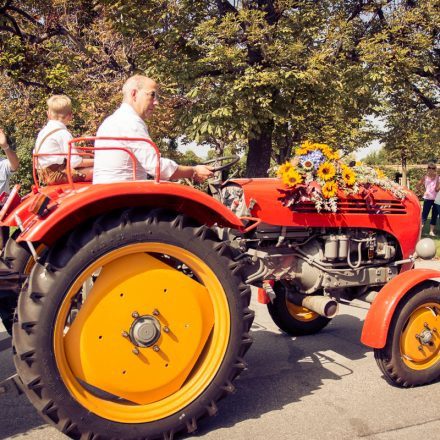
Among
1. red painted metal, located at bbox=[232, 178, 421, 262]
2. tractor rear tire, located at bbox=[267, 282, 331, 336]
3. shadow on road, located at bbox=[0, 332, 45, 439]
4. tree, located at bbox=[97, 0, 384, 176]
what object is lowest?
shadow on road, located at bbox=[0, 332, 45, 439]

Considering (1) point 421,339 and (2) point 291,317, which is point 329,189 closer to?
(1) point 421,339

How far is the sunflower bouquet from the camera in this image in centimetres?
366

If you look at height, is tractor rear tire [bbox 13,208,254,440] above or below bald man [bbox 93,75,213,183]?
below

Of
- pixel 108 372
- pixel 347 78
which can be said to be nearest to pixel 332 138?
pixel 347 78

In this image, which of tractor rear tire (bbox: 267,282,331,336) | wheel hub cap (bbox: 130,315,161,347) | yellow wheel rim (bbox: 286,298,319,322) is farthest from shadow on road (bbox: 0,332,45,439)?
yellow wheel rim (bbox: 286,298,319,322)

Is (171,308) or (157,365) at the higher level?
(171,308)

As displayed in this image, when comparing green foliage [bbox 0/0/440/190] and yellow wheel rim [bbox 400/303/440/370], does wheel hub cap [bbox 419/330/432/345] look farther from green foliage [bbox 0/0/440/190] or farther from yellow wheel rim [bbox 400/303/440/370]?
green foliage [bbox 0/0/440/190]

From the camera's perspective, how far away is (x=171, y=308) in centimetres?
286

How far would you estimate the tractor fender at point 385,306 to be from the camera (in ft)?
11.4

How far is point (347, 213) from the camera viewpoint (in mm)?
3895

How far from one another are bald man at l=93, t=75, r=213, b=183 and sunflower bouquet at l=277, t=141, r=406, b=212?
69 cm

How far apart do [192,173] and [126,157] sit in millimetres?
429

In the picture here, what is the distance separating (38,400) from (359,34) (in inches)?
485

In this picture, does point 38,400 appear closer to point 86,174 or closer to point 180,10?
point 86,174
